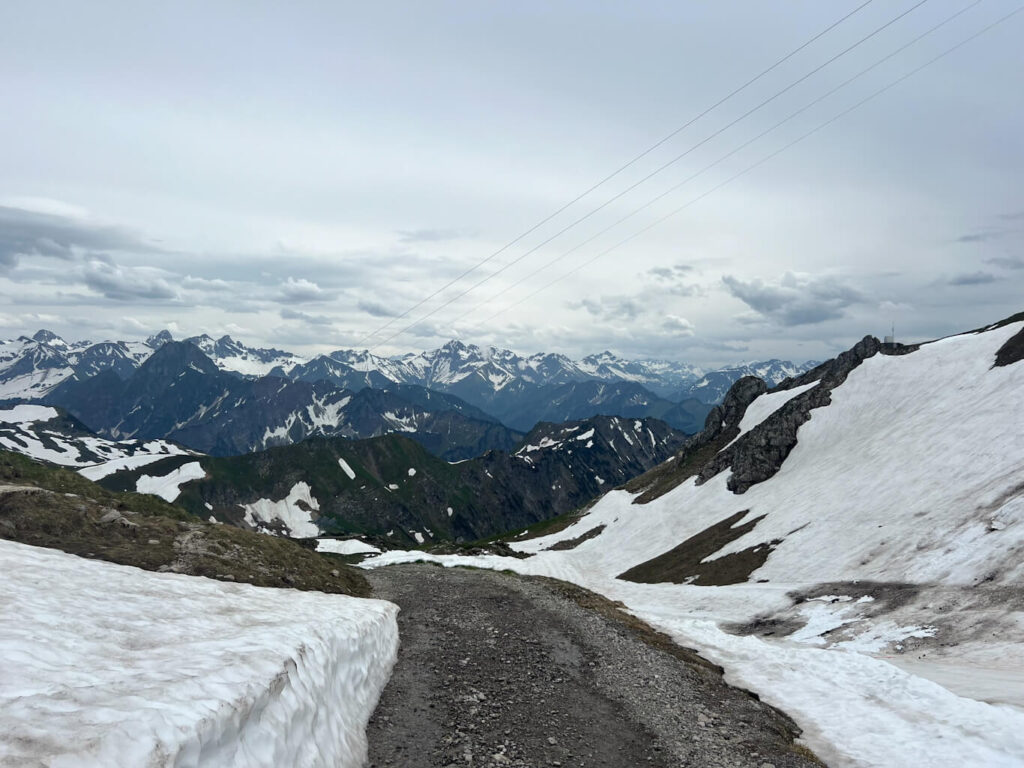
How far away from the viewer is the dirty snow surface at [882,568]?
17031 mm

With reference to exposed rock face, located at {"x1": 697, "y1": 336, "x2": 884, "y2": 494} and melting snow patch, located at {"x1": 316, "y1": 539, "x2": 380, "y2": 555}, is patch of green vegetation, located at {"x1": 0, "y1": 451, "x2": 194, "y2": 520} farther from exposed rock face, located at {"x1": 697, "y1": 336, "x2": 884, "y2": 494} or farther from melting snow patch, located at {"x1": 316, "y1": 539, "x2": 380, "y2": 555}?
exposed rock face, located at {"x1": 697, "y1": 336, "x2": 884, "y2": 494}

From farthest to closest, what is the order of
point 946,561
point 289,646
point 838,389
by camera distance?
point 838,389, point 946,561, point 289,646

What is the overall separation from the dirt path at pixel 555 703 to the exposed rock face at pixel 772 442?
208 feet

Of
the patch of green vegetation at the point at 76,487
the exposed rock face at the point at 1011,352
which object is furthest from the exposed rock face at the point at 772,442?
the patch of green vegetation at the point at 76,487

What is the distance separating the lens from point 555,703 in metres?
16.2

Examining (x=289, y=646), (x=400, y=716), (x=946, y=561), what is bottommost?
(x=946, y=561)

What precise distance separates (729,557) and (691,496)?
33395 mm

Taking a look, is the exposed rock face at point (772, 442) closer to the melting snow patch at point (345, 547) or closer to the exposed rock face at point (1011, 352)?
the exposed rock face at point (1011, 352)

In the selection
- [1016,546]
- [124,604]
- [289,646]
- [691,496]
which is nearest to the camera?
[289,646]

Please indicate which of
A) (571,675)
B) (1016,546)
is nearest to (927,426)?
(1016,546)

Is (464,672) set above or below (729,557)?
above

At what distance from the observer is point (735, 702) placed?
18.5 meters

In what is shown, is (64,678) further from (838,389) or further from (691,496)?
(838,389)

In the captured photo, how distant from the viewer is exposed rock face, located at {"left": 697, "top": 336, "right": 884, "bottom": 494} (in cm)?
8188
